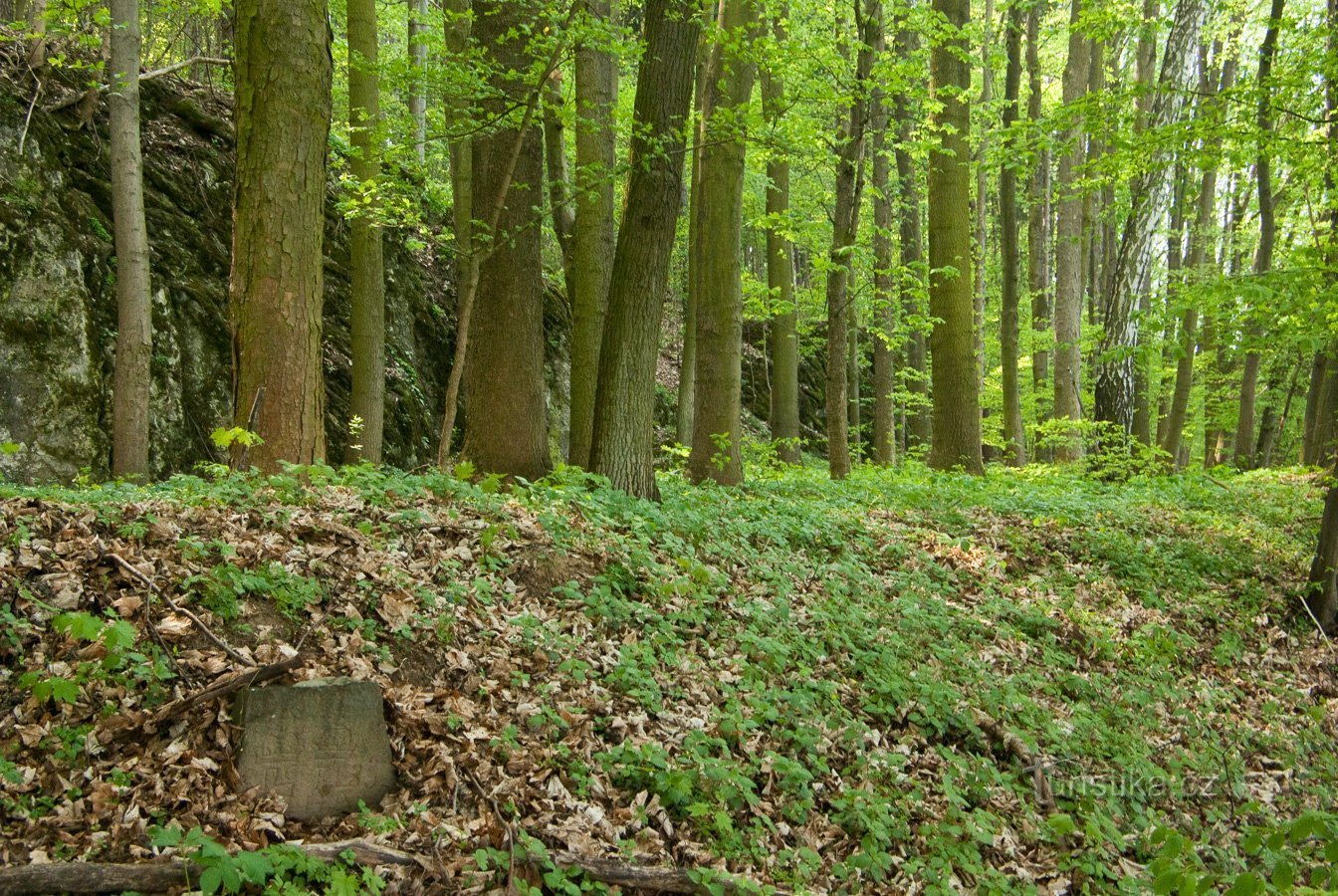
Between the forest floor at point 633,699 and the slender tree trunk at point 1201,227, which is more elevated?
the slender tree trunk at point 1201,227

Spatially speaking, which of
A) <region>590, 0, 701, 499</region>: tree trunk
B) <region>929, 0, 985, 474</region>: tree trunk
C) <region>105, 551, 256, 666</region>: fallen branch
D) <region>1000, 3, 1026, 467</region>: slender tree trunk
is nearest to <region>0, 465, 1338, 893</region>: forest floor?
<region>105, 551, 256, 666</region>: fallen branch

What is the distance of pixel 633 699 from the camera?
15.1 feet

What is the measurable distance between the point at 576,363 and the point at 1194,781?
6.19 meters

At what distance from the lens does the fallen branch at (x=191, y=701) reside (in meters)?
3.41

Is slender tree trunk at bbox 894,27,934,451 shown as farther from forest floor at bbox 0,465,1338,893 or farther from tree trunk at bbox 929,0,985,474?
forest floor at bbox 0,465,1338,893

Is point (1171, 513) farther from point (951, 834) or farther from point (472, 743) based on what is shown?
point (472, 743)

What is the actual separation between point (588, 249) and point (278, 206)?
154 inches

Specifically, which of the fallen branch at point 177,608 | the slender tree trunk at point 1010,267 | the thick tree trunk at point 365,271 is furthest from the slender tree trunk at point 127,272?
the slender tree trunk at point 1010,267

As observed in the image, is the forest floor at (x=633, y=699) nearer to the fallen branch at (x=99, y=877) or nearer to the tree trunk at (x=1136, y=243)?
the fallen branch at (x=99, y=877)

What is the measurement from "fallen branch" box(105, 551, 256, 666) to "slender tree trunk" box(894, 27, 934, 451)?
9.76m

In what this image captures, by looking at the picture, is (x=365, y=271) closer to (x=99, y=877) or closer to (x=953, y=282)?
(x=953, y=282)

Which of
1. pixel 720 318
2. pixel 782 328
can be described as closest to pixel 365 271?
pixel 720 318

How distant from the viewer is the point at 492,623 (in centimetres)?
482

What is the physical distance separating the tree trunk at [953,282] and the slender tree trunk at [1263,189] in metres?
3.54
